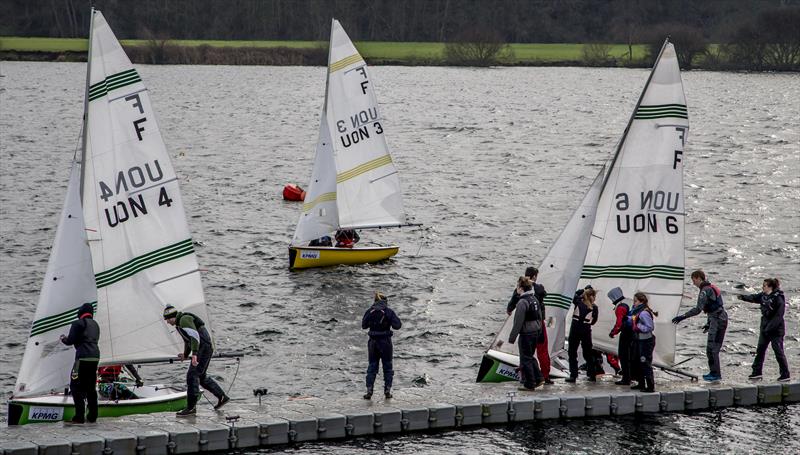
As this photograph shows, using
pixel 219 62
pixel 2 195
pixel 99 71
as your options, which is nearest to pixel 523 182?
pixel 2 195

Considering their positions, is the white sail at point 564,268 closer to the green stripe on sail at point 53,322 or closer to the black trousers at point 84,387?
the black trousers at point 84,387

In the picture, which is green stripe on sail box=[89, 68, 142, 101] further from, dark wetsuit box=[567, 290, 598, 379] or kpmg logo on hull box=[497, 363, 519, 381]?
dark wetsuit box=[567, 290, 598, 379]

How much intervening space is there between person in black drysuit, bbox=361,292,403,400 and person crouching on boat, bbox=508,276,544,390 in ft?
8.82

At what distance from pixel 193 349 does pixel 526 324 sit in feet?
24.2

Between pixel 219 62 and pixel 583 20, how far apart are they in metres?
64.3

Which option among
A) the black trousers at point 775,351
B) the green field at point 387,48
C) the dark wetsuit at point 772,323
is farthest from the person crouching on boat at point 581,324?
the green field at point 387,48

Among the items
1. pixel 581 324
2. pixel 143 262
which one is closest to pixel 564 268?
pixel 581 324

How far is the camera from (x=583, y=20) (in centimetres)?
19700

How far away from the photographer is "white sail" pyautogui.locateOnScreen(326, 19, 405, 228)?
4519 cm

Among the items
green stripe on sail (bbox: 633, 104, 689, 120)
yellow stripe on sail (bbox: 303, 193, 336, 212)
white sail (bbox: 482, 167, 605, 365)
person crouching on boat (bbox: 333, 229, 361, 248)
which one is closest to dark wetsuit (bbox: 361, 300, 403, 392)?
white sail (bbox: 482, 167, 605, 365)

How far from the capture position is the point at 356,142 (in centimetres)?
4584

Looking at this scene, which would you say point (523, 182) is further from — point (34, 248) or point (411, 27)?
point (411, 27)

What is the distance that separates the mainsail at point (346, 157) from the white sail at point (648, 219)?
1877 cm

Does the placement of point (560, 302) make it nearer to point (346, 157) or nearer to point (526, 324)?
point (526, 324)
